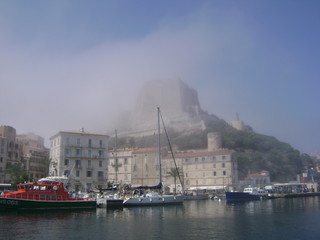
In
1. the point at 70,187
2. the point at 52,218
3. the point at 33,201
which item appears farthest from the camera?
the point at 70,187

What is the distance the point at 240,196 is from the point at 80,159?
2853 centimetres

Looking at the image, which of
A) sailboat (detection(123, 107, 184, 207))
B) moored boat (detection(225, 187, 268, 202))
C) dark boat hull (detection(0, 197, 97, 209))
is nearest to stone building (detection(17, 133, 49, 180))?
sailboat (detection(123, 107, 184, 207))

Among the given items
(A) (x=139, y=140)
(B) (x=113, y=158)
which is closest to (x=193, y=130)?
(A) (x=139, y=140)

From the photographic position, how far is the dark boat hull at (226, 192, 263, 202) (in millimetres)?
61062

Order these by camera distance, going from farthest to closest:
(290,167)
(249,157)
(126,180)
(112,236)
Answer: (290,167) < (249,157) < (126,180) < (112,236)

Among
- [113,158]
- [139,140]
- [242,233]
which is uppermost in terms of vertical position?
[139,140]

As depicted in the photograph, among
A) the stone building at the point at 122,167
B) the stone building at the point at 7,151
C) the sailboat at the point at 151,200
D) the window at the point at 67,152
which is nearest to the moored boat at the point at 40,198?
the sailboat at the point at 151,200

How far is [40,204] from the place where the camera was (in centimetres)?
3759

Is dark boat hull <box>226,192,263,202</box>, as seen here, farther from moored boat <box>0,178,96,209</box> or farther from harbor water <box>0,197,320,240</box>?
harbor water <box>0,197,320,240</box>

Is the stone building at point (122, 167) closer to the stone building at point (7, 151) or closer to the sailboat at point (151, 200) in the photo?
the stone building at point (7, 151)

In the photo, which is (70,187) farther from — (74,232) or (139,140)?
(139,140)

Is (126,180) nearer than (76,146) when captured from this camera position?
No

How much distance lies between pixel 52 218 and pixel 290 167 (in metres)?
93.5

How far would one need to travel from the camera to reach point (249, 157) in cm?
10312
